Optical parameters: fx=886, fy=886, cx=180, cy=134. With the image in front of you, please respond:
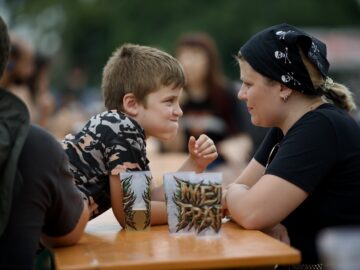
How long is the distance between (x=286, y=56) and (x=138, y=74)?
0.50 meters

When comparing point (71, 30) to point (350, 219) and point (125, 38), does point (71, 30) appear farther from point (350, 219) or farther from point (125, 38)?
point (350, 219)

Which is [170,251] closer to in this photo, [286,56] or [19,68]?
[286,56]

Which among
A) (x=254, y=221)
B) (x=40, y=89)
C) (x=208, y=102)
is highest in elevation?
(x=254, y=221)

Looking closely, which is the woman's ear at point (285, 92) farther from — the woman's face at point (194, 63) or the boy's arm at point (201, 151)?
the woman's face at point (194, 63)

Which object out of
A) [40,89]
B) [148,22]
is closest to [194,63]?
[40,89]

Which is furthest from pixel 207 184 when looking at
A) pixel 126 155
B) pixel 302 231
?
pixel 302 231

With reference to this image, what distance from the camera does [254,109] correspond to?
308cm

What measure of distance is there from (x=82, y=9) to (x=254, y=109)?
43438 millimetres

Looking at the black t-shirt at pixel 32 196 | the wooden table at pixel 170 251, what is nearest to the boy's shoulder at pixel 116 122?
the wooden table at pixel 170 251

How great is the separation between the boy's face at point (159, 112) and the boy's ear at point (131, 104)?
17mm

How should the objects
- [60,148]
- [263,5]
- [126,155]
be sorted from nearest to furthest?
[60,148] → [126,155] → [263,5]

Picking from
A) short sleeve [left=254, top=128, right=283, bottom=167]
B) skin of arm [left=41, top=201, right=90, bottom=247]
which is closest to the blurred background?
short sleeve [left=254, top=128, right=283, bottom=167]

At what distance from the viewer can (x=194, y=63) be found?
6551 mm

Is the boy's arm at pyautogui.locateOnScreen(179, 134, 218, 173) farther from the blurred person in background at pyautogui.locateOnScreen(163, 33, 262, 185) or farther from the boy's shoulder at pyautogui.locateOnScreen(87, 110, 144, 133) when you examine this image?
the blurred person in background at pyautogui.locateOnScreen(163, 33, 262, 185)
